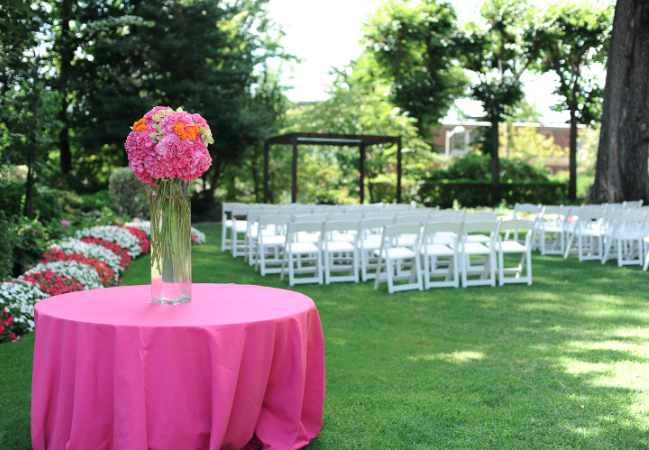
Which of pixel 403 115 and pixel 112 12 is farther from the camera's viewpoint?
pixel 403 115

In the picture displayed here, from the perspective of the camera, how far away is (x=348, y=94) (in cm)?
2561

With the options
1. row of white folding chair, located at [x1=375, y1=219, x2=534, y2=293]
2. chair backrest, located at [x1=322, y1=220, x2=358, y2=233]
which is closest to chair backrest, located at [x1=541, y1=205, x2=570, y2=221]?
row of white folding chair, located at [x1=375, y1=219, x2=534, y2=293]

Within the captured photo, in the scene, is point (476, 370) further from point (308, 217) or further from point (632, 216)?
point (632, 216)

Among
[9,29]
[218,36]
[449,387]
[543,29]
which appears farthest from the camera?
[543,29]

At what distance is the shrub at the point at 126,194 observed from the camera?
14.8 meters

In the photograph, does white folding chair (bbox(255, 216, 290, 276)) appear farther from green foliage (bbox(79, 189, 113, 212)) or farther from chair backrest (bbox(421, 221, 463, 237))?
green foliage (bbox(79, 189, 113, 212))

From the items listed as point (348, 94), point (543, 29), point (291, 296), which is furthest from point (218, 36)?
point (291, 296)

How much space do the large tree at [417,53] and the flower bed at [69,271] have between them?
703 inches

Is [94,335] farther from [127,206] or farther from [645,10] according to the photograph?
[645,10]

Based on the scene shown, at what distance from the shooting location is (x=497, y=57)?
84.3 feet

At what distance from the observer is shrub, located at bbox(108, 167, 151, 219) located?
14773 mm

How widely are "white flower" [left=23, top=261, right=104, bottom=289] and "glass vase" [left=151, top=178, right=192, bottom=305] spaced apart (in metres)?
3.60

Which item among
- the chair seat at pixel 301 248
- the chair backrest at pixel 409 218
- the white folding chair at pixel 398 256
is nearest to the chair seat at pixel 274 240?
the chair seat at pixel 301 248

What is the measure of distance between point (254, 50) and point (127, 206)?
12.0m
